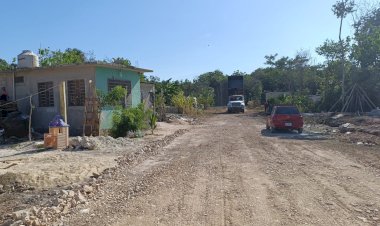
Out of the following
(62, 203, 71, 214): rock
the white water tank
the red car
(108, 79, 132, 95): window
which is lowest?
(62, 203, 71, 214): rock

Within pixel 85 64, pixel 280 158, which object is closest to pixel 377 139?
pixel 280 158

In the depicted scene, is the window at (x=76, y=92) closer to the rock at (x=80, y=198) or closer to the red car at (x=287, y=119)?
the red car at (x=287, y=119)

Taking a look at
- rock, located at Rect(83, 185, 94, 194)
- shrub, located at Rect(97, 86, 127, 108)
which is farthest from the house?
rock, located at Rect(83, 185, 94, 194)

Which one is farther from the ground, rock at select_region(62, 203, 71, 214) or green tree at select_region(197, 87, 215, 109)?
green tree at select_region(197, 87, 215, 109)

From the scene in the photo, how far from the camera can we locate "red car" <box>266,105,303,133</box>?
23547mm

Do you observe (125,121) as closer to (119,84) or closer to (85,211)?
(119,84)

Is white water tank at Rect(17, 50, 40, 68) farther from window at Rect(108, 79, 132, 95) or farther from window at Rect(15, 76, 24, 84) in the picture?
window at Rect(108, 79, 132, 95)

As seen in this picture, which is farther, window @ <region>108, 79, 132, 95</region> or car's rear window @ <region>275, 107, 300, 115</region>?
car's rear window @ <region>275, 107, 300, 115</region>

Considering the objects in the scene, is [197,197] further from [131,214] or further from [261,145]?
[261,145]

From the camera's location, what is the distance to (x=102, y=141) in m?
17.1

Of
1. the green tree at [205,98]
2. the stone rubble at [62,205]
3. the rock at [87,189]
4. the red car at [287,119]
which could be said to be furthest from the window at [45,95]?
the green tree at [205,98]

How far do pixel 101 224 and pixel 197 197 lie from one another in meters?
2.13

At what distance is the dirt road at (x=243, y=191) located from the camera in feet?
21.9

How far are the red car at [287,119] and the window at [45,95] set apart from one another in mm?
12564
